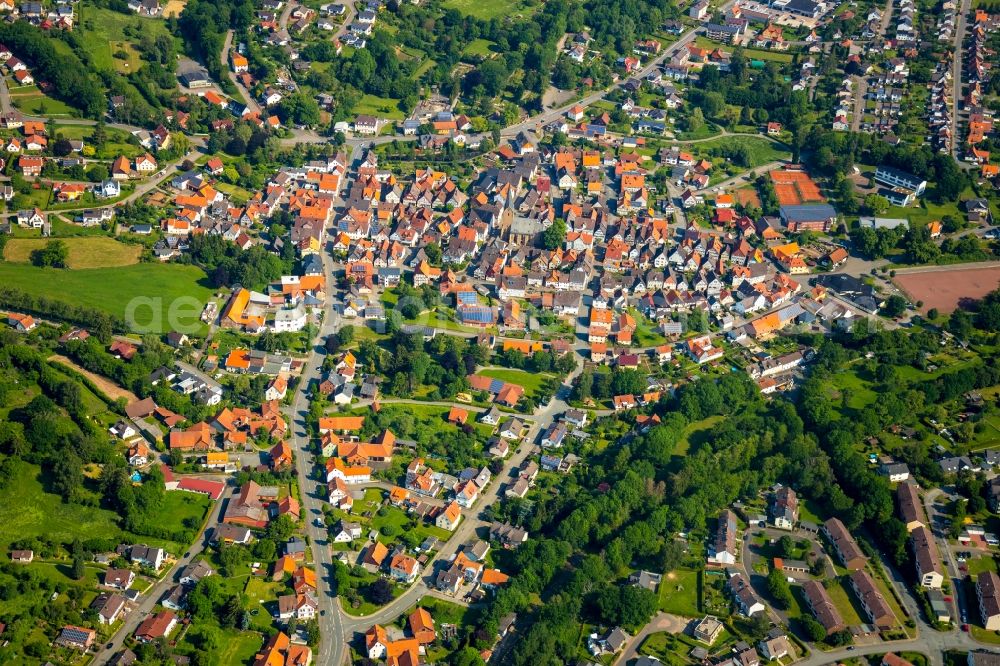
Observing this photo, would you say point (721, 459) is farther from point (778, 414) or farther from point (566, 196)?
point (566, 196)

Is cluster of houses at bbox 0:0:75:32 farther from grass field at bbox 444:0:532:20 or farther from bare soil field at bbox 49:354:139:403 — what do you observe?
bare soil field at bbox 49:354:139:403

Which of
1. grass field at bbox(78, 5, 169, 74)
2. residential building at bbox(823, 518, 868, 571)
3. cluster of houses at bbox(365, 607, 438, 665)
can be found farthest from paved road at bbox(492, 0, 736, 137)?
cluster of houses at bbox(365, 607, 438, 665)

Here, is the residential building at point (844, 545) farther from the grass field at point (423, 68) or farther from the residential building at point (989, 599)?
the grass field at point (423, 68)

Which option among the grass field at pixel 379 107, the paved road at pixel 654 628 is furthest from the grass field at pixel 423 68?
the paved road at pixel 654 628

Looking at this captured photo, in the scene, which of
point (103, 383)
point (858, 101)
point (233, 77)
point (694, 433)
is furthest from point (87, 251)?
point (858, 101)

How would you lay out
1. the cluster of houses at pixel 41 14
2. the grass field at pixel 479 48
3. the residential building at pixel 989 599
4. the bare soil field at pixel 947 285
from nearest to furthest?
the residential building at pixel 989 599, the bare soil field at pixel 947 285, the cluster of houses at pixel 41 14, the grass field at pixel 479 48

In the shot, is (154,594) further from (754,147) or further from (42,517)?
(754,147)
